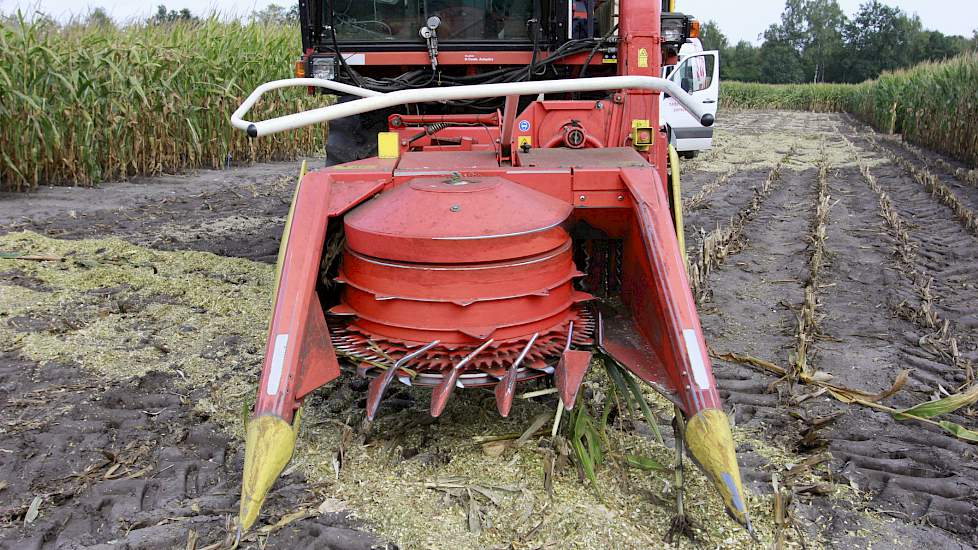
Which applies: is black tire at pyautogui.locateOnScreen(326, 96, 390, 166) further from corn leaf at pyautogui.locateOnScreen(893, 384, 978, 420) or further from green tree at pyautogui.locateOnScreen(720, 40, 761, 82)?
green tree at pyautogui.locateOnScreen(720, 40, 761, 82)

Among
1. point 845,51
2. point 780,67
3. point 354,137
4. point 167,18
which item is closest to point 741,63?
point 780,67

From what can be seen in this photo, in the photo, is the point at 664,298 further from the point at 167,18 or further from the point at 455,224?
the point at 167,18

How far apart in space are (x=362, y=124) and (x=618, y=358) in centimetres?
284

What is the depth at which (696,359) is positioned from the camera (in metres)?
2.23

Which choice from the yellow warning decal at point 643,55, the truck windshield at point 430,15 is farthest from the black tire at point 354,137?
the yellow warning decal at point 643,55

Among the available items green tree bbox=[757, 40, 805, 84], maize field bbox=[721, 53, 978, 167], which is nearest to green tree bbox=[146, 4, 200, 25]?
maize field bbox=[721, 53, 978, 167]

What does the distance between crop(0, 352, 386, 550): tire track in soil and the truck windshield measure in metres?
2.31

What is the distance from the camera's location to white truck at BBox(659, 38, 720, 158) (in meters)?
10.9

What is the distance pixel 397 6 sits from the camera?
4.32 meters

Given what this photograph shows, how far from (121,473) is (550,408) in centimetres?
151

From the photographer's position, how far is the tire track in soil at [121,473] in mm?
2131

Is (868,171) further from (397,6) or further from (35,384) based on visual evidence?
(35,384)

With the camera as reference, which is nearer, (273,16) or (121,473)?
(121,473)

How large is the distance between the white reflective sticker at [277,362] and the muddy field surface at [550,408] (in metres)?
0.39
